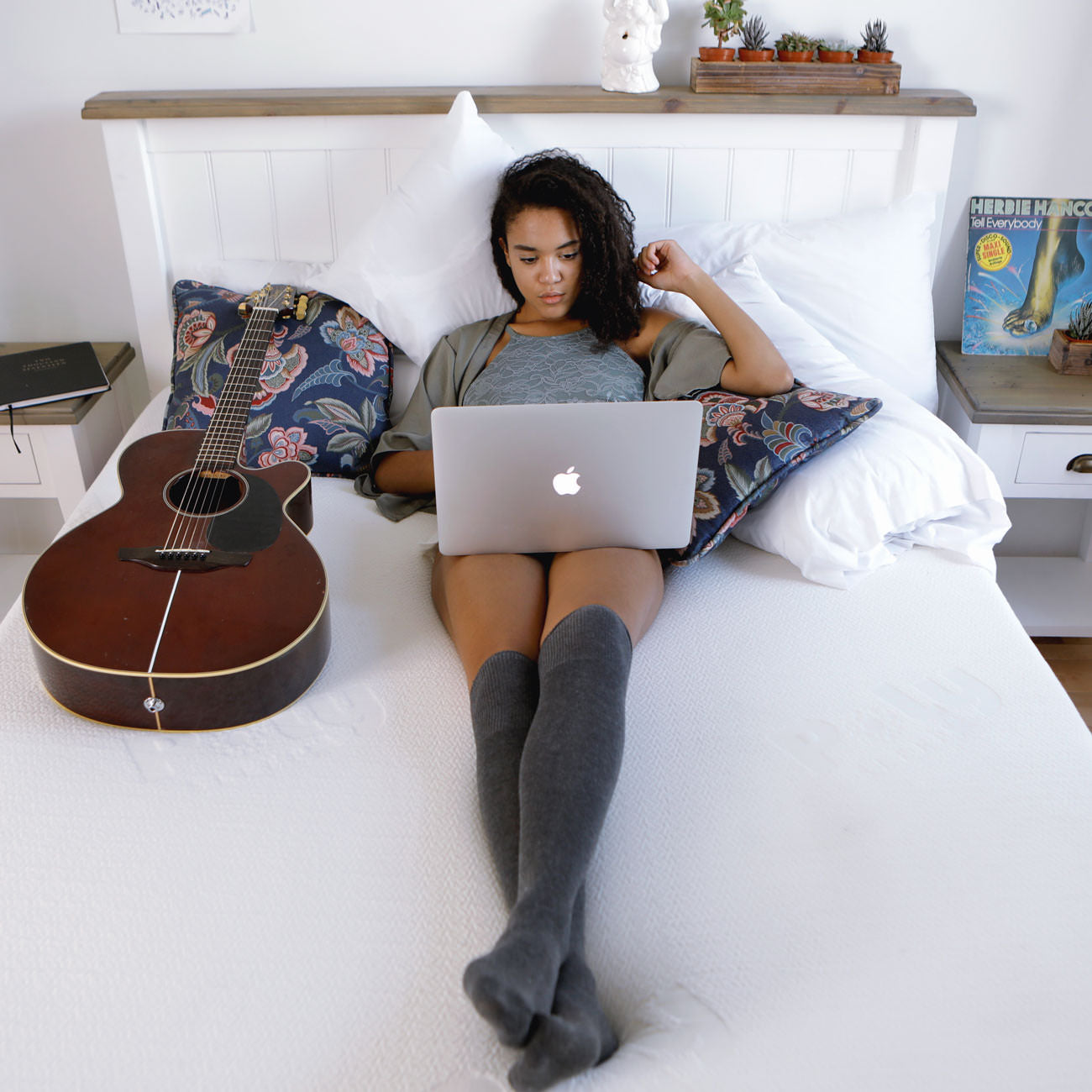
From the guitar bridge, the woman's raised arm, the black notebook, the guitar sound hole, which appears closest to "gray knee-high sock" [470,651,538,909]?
the guitar bridge

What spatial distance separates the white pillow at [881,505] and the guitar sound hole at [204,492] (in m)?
0.79

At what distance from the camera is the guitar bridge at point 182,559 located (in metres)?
1.31

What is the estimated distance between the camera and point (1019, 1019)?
34.2 inches

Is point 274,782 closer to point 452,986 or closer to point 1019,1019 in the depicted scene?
point 452,986

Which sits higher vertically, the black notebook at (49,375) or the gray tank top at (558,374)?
the gray tank top at (558,374)

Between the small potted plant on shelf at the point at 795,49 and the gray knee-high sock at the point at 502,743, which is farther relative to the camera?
the small potted plant on shelf at the point at 795,49

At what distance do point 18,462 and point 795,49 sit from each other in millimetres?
1692

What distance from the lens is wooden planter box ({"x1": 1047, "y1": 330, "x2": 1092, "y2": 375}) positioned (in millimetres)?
1997

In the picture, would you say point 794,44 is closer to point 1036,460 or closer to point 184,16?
point 1036,460

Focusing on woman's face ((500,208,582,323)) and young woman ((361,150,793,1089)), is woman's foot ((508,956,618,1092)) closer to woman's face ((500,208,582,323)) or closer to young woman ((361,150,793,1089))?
young woman ((361,150,793,1089))

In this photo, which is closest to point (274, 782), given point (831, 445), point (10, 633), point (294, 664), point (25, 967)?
point (294, 664)

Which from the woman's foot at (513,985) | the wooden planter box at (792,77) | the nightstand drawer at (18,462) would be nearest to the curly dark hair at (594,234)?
the wooden planter box at (792,77)

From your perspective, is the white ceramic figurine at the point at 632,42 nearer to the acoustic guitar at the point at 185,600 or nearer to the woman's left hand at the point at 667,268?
the woman's left hand at the point at 667,268

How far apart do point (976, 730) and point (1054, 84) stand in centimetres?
150
